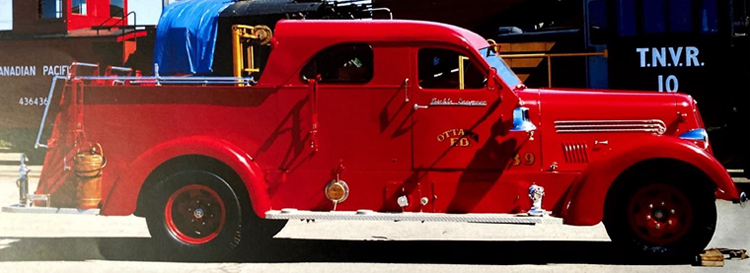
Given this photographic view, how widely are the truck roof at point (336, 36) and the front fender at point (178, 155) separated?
2.19ft

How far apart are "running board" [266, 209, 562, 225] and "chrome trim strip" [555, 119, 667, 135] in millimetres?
747

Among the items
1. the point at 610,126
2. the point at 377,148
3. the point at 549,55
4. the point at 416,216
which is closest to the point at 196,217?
the point at 377,148

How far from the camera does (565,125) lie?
7016mm

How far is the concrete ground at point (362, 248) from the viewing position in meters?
6.93

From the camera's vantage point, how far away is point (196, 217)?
7.38m

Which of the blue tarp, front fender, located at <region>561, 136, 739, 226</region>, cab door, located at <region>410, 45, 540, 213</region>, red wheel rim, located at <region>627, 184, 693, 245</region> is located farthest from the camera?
the blue tarp

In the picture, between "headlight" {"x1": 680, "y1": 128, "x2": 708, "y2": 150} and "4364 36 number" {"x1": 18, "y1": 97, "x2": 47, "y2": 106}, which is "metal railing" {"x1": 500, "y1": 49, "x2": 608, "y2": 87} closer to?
"headlight" {"x1": 680, "y1": 128, "x2": 708, "y2": 150}

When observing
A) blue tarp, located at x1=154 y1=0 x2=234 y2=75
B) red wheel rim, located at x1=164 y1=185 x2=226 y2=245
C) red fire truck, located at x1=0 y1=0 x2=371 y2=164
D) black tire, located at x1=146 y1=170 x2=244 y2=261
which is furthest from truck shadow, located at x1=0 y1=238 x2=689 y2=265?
red fire truck, located at x1=0 y1=0 x2=371 y2=164

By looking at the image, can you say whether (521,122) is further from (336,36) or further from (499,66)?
(336,36)

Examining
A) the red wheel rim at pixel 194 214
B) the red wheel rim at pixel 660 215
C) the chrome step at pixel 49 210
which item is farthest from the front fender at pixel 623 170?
the chrome step at pixel 49 210

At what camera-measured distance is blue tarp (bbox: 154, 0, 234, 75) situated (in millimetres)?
15992

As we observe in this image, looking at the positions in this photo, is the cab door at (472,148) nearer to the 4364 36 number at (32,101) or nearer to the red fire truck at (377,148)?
the red fire truck at (377,148)

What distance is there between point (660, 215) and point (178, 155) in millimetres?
→ 3929

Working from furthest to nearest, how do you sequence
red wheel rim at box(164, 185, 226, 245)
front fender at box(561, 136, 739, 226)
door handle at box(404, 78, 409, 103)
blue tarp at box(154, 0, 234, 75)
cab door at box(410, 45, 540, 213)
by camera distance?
blue tarp at box(154, 0, 234, 75), red wheel rim at box(164, 185, 226, 245), door handle at box(404, 78, 409, 103), cab door at box(410, 45, 540, 213), front fender at box(561, 136, 739, 226)
